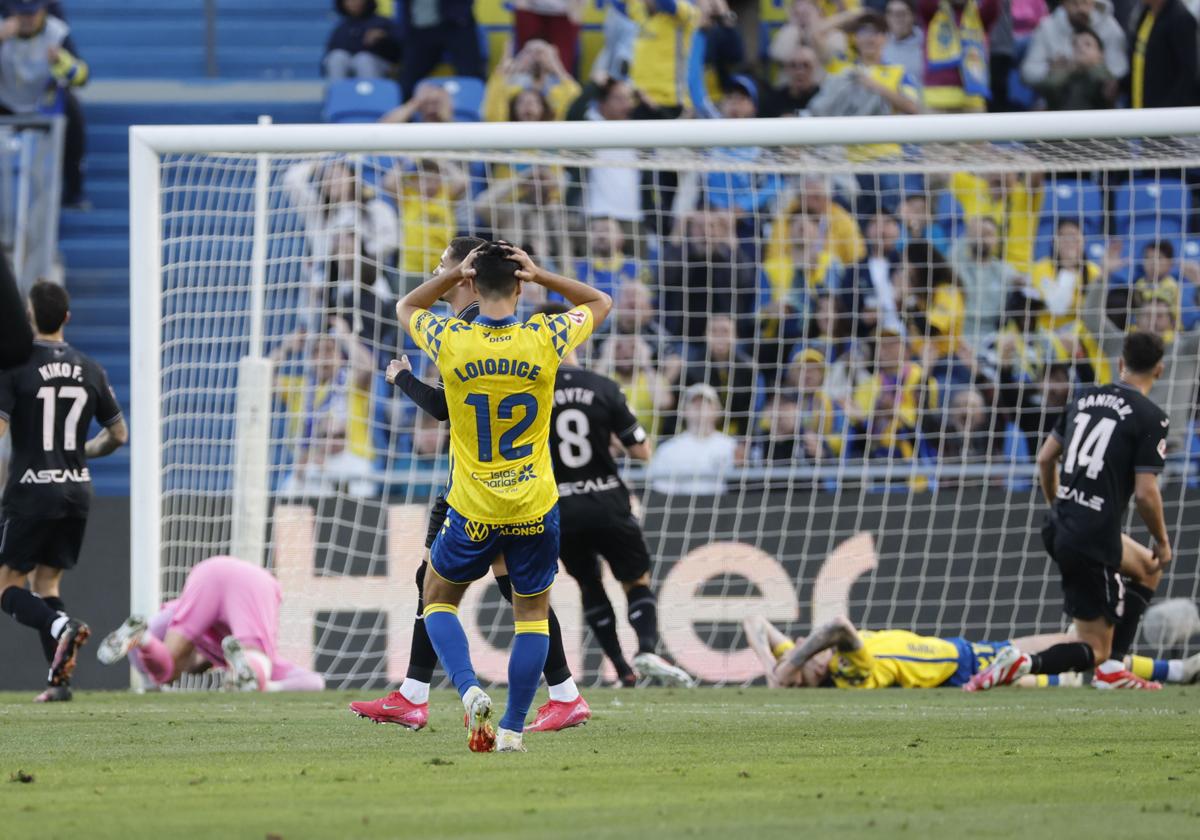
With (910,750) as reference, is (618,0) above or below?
above

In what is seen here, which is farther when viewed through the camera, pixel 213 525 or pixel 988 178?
pixel 988 178

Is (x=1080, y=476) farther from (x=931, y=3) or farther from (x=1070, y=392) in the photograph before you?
(x=931, y=3)

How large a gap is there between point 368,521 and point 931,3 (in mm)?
7809

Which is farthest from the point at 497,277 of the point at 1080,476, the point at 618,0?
the point at 618,0

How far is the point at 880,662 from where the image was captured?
1083 cm

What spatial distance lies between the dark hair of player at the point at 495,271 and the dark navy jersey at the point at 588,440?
3810mm

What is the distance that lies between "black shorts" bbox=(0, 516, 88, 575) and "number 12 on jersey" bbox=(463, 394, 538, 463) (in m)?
4.39

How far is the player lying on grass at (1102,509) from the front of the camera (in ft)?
32.1

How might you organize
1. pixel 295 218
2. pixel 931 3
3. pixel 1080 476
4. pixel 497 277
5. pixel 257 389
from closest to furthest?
pixel 497 277
pixel 1080 476
pixel 257 389
pixel 295 218
pixel 931 3

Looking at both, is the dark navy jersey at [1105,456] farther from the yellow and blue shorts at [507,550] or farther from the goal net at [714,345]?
the yellow and blue shorts at [507,550]

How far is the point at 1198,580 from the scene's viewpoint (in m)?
12.2

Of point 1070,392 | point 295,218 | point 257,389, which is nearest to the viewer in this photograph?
point 257,389

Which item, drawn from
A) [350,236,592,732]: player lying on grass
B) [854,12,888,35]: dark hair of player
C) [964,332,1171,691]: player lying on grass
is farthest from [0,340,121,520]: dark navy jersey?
[854,12,888,35]: dark hair of player

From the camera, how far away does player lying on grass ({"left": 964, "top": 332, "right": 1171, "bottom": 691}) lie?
9.78 meters
